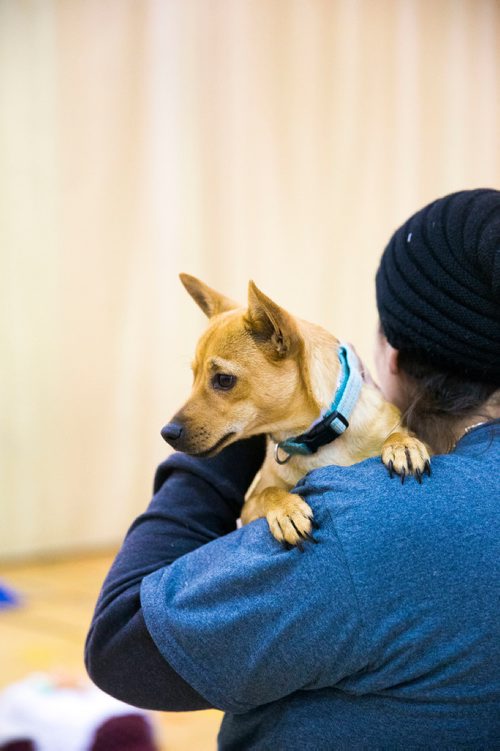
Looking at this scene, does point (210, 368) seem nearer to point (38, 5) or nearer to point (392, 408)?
point (392, 408)

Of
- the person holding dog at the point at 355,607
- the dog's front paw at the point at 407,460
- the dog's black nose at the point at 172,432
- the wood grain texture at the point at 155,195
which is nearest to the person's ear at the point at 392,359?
the person holding dog at the point at 355,607

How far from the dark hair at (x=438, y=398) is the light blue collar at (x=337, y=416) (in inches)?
3.4

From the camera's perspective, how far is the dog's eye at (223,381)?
125 cm

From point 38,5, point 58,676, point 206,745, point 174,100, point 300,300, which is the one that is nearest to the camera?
point 206,745

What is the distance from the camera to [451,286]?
95 cm

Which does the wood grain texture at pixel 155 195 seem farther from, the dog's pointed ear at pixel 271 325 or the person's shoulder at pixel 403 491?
the person's shoulder at pixel 403 491

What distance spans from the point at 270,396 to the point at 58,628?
5.43ft

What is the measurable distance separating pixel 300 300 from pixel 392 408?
7.44ft

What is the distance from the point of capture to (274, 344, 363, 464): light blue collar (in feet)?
3.75

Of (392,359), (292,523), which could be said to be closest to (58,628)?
(392,359)

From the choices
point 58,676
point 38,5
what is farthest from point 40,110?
point 58,676

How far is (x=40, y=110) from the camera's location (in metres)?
2.98

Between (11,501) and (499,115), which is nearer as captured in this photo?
(11,501)

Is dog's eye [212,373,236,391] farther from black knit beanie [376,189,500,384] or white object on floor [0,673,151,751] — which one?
white object on floor [0,673,151,751]
